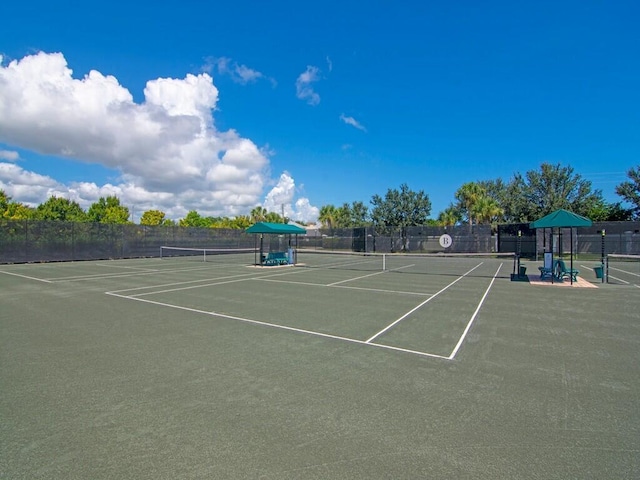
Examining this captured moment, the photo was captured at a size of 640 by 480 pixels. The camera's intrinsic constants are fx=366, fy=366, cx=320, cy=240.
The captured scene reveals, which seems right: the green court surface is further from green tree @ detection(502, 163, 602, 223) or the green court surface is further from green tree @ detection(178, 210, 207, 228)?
green tree @ detection(178, 210, 207, 228)

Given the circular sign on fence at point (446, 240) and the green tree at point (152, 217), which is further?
the green tree at point (152, 217)

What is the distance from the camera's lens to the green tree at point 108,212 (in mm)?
64625

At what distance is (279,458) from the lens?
2889 millimetres

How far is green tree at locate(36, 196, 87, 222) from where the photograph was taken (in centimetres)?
5653

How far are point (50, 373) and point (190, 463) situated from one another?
10.2ft

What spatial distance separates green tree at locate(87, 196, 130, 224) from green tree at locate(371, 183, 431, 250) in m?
45.8

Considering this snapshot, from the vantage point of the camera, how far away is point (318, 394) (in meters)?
4.13

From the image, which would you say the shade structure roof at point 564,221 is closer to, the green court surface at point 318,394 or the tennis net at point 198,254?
the green court surface at point 318,394

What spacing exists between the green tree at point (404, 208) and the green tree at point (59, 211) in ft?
160

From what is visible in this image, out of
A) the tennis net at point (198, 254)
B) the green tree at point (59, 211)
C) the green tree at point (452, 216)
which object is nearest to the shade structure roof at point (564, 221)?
the tennis net at point (198, 254)

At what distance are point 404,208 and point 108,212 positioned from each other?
51.7 meters

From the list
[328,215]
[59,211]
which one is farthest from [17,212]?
[328,215]

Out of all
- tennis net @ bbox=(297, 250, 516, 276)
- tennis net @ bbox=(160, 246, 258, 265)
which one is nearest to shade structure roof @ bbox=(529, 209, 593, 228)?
tennis net @ bbox=(297, 250, 516, 276)

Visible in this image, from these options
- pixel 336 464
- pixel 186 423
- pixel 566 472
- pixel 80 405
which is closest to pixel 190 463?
pixel 186 423
